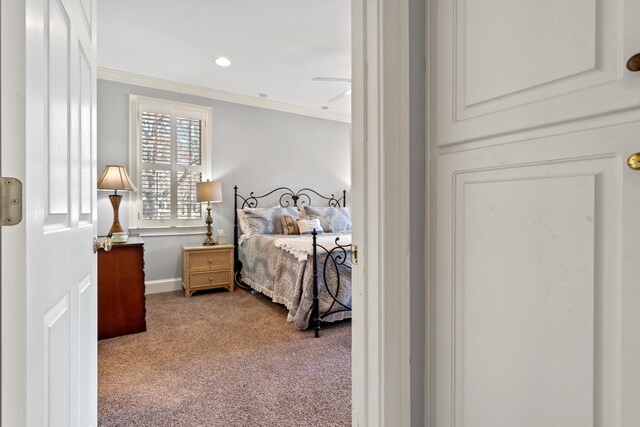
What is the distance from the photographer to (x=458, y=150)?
34.5 inches

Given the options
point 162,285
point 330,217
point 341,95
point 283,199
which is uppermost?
point 341,95

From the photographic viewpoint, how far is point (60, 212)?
0.79 m

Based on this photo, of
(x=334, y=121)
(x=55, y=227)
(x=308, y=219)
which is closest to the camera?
(x=55, y=227)

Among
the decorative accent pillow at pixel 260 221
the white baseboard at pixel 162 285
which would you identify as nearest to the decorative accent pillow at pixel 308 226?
the decorative accent pillow at pixel 260 221

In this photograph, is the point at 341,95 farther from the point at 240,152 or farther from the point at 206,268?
the point at 206,268

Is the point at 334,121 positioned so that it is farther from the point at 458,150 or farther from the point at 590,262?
the point at 590,262

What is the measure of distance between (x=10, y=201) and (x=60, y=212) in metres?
0.33

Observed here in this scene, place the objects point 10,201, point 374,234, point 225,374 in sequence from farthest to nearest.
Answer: point 225,374 → point 374,234 → point 10,201

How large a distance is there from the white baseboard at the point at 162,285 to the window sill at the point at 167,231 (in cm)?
58

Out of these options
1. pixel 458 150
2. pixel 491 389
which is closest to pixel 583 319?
pixel 491 389

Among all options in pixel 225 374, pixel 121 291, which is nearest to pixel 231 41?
pixel 121 291

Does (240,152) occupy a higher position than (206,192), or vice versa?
(240,152)

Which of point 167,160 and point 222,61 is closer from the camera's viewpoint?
point 222,61

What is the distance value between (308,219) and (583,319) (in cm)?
385
